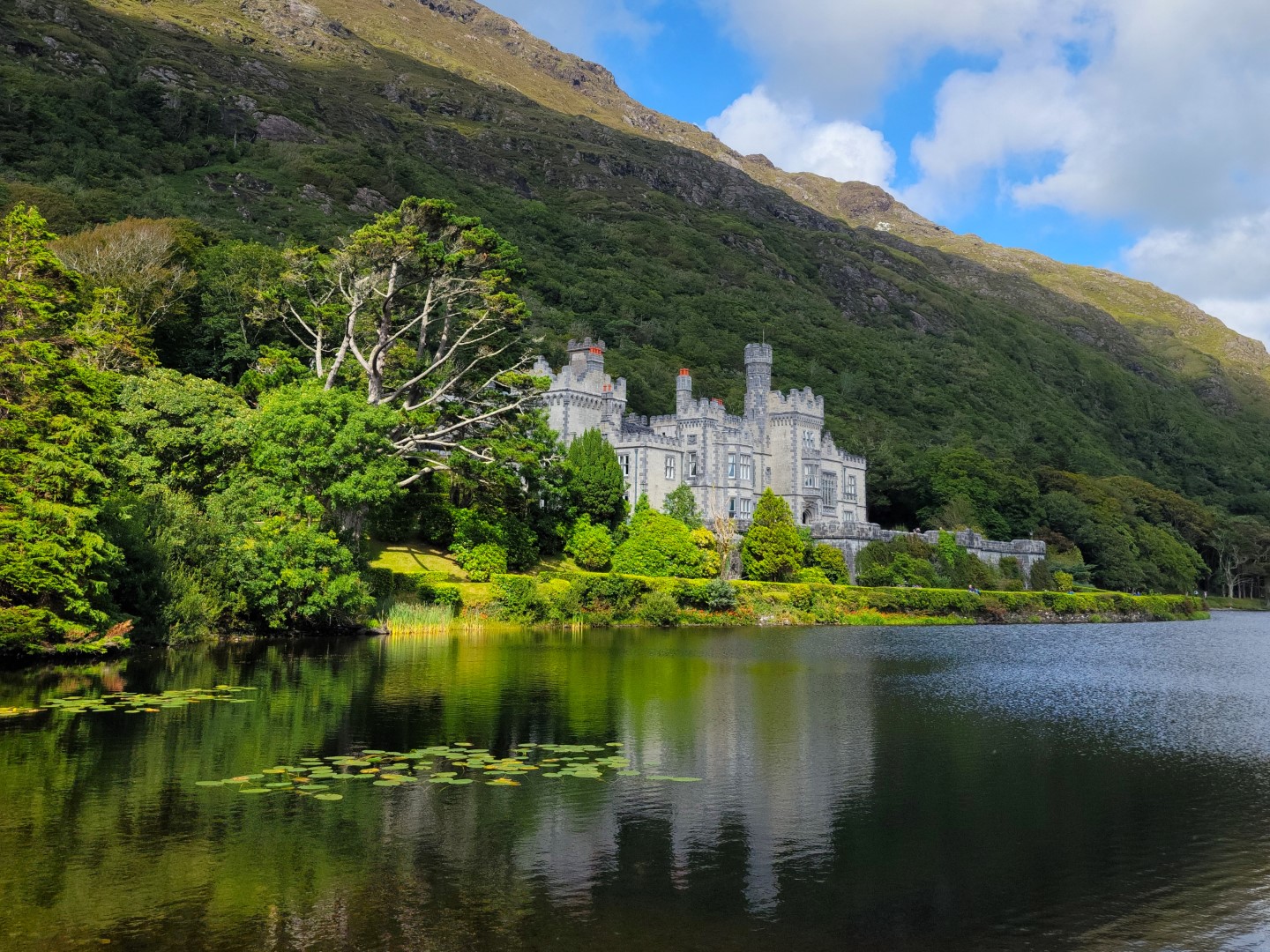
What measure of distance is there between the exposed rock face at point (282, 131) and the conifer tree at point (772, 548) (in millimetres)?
93737

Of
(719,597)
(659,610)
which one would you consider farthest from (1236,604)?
(659,610)

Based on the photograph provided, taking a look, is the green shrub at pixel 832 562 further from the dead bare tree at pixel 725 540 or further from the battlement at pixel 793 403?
the battlement at pixel 793 403

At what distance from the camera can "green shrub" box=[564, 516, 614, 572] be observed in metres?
52.9

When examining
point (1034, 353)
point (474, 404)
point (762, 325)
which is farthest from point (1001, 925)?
point (1034, 353)

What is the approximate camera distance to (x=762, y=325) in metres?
137

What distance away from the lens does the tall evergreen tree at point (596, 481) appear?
54938mm

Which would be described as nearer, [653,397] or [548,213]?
[653,397]

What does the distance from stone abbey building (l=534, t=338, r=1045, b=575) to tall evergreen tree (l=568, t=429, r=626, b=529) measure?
421 cm

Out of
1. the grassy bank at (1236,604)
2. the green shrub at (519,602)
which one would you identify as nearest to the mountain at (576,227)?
the grassy bank at (1236,604)

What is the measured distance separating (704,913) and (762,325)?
13115cm

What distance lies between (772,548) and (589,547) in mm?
12182

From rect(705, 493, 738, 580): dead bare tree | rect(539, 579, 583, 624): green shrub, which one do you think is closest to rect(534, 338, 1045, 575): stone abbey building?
rect(705, 493, 738, 580): dead bare tree

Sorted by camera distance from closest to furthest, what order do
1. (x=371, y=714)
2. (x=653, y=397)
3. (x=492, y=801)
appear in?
(x=492, y=801) < (x=371, y=714) < (x=653, y=397)

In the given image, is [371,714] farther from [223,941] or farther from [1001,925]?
[1001,925]
